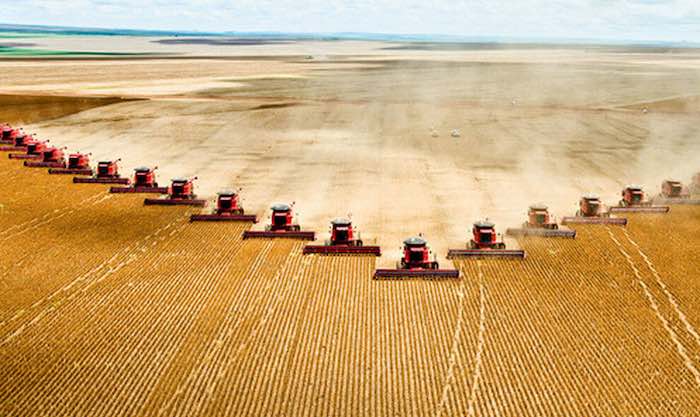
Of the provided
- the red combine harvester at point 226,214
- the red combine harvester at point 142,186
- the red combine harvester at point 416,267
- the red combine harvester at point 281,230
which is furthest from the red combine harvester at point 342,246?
the red combine harvester at point 142,186

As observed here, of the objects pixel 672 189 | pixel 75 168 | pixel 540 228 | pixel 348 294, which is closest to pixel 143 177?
pixel 75 168

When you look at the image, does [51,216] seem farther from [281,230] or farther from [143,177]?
[281,230]

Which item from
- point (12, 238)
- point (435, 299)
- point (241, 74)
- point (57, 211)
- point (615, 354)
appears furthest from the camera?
point (241, 74)

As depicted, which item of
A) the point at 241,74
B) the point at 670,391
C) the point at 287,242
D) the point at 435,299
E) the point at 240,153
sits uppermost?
the point at 241,74

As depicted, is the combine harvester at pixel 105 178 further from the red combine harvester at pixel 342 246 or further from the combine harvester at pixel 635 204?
the combine harvester at pixel 635 204

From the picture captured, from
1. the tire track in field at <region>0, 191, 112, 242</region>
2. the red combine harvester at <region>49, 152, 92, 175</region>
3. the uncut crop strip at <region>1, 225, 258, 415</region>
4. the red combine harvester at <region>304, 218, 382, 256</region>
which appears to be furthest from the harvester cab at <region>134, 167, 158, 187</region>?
the red combine harvester at <region>304, 218, 382, 256</region>

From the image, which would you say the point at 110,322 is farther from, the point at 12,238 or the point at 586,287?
the point at 586,287

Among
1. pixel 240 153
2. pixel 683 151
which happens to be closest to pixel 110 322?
pixel 240 153

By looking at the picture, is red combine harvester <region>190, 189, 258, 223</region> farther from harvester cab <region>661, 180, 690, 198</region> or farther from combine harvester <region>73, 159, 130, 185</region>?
harvester cab <region>661, 180, 690, 198</region>
